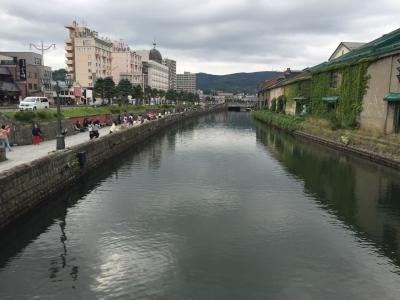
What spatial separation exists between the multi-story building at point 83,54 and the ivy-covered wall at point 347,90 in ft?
300

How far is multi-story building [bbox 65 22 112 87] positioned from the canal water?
4298 inches

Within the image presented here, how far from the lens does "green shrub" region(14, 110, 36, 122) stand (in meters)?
29.9

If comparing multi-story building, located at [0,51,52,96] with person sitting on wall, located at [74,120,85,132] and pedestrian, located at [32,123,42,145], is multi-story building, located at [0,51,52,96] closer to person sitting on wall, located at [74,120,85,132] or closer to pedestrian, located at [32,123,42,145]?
person sitting on wall, located at [74,120,85,132]

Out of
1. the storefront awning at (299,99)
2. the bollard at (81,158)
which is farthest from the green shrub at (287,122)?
the bollard at (81,158)

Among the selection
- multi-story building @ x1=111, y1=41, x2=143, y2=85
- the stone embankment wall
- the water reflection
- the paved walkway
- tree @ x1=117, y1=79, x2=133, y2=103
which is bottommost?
the water reflection

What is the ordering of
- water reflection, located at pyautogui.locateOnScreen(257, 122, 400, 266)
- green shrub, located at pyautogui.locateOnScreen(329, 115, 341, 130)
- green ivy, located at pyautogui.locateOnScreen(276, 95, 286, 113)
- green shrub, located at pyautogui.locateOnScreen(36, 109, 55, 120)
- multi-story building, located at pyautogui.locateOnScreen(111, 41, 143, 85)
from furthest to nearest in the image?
multi-story building, located at pyautogui.locateOnScreen(111, 41, 143, 85), green ivy, located at pyautogui.locateOnScreen(276, 95, 286, 113), green shrub, located at pyautogui.locateOnScreen(329, 115, 341, 130), green shrub, located at pyautogui.locateOnScreen(36, 109, 55, 120), water reflection, located at pyautogui.locateOnScreen(257, 122, 400, 266)

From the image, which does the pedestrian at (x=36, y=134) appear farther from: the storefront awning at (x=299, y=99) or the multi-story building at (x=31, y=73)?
the multi-story building at (x=31, y=73)

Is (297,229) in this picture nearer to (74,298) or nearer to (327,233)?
(327,233)

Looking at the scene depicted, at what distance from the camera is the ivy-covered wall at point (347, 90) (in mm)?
41781

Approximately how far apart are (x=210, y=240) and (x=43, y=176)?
35.8ft

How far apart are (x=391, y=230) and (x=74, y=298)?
47.3 feet

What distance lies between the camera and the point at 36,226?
1678 centimetres

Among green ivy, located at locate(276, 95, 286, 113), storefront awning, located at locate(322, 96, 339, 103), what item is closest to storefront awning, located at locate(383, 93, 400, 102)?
storefront awning, located at locate(322, 96, 339, 103)

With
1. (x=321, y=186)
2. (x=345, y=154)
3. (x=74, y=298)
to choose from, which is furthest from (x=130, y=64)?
(x=74, y=298)
